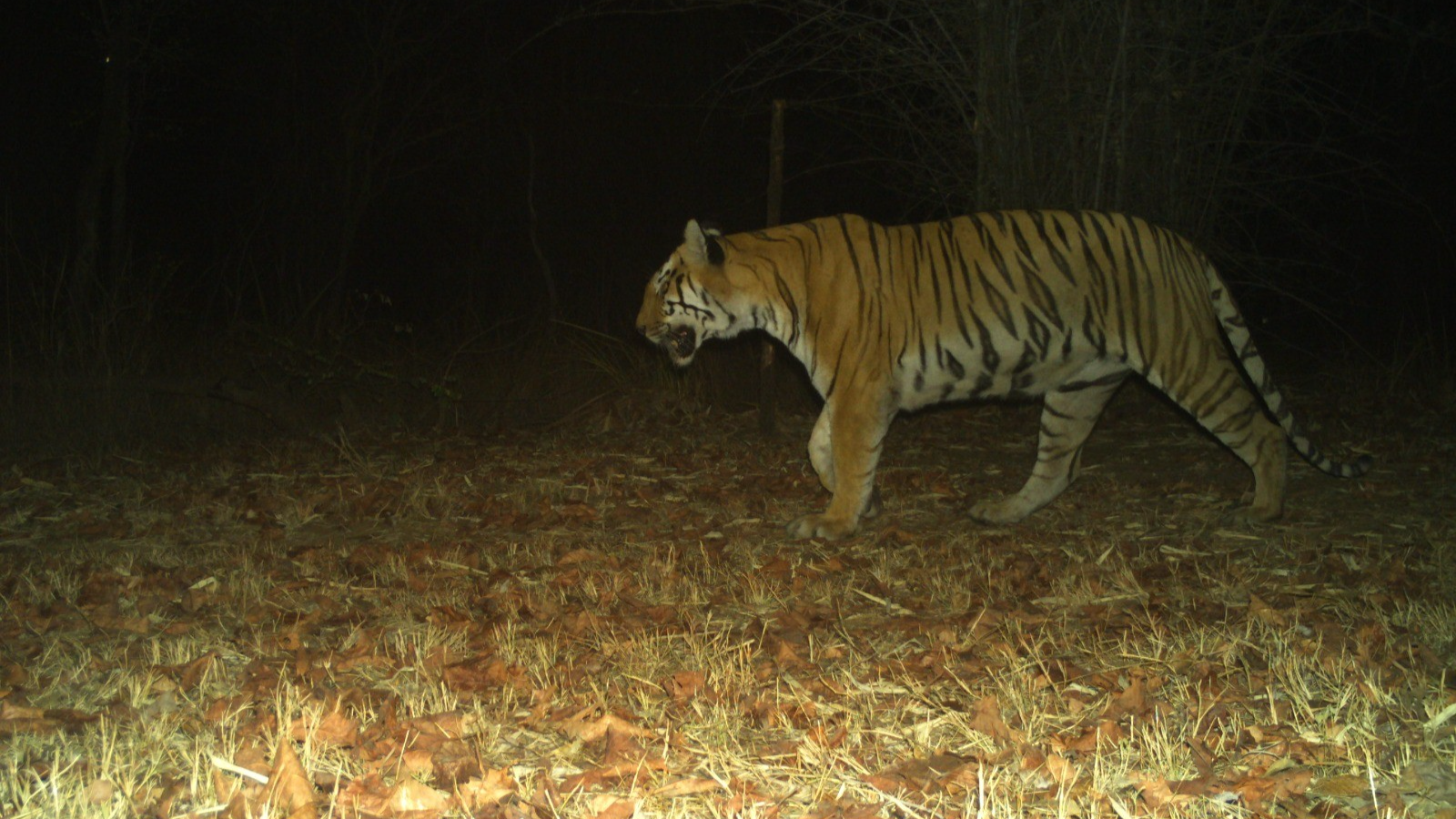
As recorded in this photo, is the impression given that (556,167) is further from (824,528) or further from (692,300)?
(824,528)

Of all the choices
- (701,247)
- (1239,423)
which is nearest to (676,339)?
(701,247)

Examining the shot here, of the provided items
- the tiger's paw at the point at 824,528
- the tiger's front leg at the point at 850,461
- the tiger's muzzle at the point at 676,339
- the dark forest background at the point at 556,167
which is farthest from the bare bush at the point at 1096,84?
the tiger's paw at the point at 824,528

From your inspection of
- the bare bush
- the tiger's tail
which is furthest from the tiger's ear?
the tiger's tail

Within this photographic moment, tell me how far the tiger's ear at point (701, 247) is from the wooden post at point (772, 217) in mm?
1903

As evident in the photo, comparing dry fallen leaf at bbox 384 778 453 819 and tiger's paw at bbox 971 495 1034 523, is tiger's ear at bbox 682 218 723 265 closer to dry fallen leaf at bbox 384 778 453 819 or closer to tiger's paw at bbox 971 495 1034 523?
tiger's paw at bbox 971 495 1034 523

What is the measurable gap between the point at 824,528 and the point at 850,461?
0.33 metres

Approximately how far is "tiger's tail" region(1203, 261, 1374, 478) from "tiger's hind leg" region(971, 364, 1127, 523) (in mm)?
555

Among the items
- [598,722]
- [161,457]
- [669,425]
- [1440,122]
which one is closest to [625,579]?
[598,722]

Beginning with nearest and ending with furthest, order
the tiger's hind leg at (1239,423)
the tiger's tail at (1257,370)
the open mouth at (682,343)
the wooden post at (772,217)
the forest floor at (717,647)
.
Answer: the forest floor at (717,647) → the tiger's hind leg at (1239,423) → the tiger's tail at (1257,370) → the open mouth at (682,343) → the wooden post at (772,217)

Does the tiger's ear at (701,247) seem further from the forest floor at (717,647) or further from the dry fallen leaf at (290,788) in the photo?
the dry fallen leaf at (290,788)

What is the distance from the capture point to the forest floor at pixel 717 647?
277cm

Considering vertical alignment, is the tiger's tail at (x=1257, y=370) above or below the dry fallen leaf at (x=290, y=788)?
above

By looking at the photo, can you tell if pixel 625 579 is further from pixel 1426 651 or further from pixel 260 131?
pixel 260 131

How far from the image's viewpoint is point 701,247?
5.71 m
